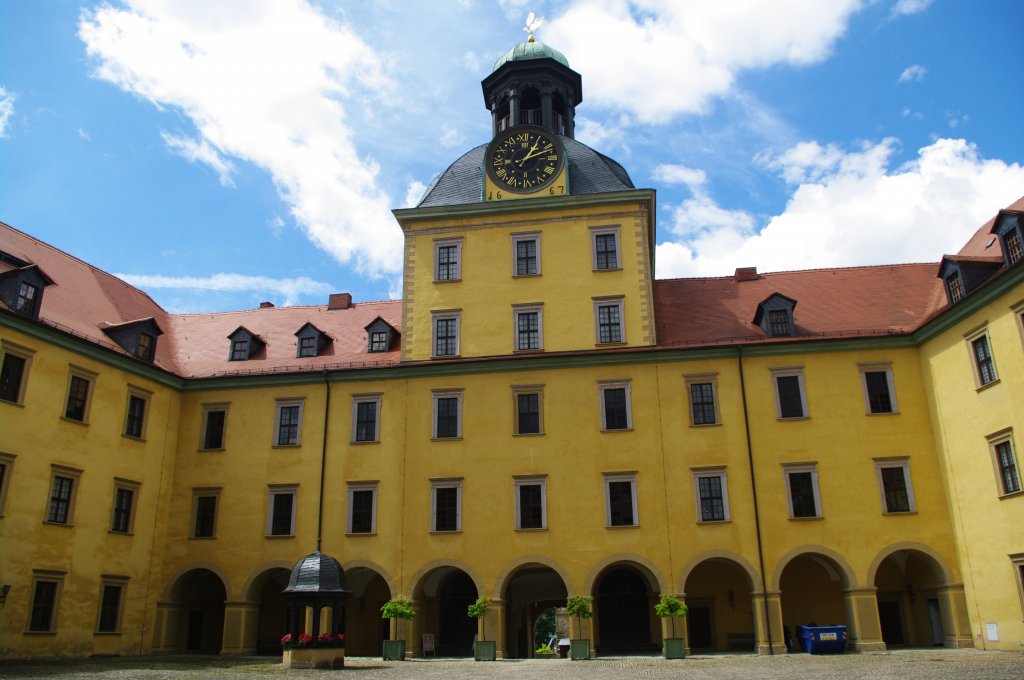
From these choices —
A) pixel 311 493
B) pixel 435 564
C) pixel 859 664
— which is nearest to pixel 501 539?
pixel 435 564

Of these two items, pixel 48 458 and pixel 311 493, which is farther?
pixel 311 493

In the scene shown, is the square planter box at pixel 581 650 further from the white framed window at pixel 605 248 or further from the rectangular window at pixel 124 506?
the rectangular window at pixel 124 506

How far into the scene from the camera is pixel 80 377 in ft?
88.2

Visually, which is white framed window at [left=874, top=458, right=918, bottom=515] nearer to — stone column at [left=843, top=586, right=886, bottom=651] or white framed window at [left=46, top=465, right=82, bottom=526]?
stone column at [left=843, top=586, right=886, bottom=651]

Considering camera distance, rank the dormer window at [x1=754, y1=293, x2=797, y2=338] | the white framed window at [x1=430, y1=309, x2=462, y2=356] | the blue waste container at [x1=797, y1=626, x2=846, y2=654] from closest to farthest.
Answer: the blue waste container at [x1=797, y1=626, x2=846, y2=654] → the dormer window at [x1=754, y1=293, x2=797, y2=338] → the white framed window at [x1=430, y1=309, x2=462, y2=356]

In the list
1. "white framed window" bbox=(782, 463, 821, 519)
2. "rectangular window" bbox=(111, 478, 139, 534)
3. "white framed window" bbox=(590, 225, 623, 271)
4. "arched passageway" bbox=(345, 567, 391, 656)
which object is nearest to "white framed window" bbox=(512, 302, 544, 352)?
"white framed window" bbox=(590, 225, 623, 271)

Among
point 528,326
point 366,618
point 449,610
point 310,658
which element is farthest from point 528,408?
point 310,658

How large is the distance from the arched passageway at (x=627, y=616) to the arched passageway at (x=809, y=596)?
419 centimetres

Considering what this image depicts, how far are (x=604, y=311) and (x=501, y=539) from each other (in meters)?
8.34

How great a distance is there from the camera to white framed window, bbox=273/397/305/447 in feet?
99.0

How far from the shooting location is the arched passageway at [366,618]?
3047cm

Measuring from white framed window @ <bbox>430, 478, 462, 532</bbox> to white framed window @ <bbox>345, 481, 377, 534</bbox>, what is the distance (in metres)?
1.96

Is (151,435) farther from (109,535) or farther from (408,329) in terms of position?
(408,329)

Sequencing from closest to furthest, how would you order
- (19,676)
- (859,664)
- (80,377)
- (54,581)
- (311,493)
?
1. (19,676)
2. (859,664)
3. (54,581)
4. (80,377)
5. (311,493)
